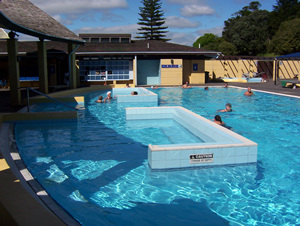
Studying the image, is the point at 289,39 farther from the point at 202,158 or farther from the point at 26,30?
the point at 202,158

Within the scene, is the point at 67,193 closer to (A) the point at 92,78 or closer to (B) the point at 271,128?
(B) the point at 271,128

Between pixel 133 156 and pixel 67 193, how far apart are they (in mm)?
2370

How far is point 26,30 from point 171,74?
16.3 m

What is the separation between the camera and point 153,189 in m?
5.60

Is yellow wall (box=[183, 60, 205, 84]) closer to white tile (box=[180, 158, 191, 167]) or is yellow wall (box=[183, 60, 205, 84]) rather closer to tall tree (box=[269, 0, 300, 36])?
white tile (box=[180, 158, 191, 167])

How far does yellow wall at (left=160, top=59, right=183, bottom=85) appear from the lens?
2767 cm

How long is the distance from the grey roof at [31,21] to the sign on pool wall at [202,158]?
8.74 m

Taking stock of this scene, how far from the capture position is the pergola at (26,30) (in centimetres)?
1296

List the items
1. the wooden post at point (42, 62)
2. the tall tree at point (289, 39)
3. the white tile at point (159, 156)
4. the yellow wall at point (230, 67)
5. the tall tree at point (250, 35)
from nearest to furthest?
1. the white tile at point (159, 156)
2. the wooden post at point (42, 62)
3. the yellow wall at point (230, 67)
4. the tall tree at point (289, 39)
5. the tall tree at point (250, 35)

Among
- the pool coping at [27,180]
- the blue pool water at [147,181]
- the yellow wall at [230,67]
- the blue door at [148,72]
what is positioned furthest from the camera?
the yellow wall at [230,67]

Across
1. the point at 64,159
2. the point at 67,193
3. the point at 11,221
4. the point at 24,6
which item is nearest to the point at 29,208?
the point at 11,221

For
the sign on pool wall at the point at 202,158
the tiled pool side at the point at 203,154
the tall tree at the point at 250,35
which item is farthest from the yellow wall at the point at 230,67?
the sign on pool wall at the point at 202,158

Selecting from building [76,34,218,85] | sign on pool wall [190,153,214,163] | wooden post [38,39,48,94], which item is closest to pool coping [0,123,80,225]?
sign on pool wall [190,153,214,163]

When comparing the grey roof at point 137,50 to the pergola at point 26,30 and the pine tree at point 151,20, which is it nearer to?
the pergola at point 26,30
